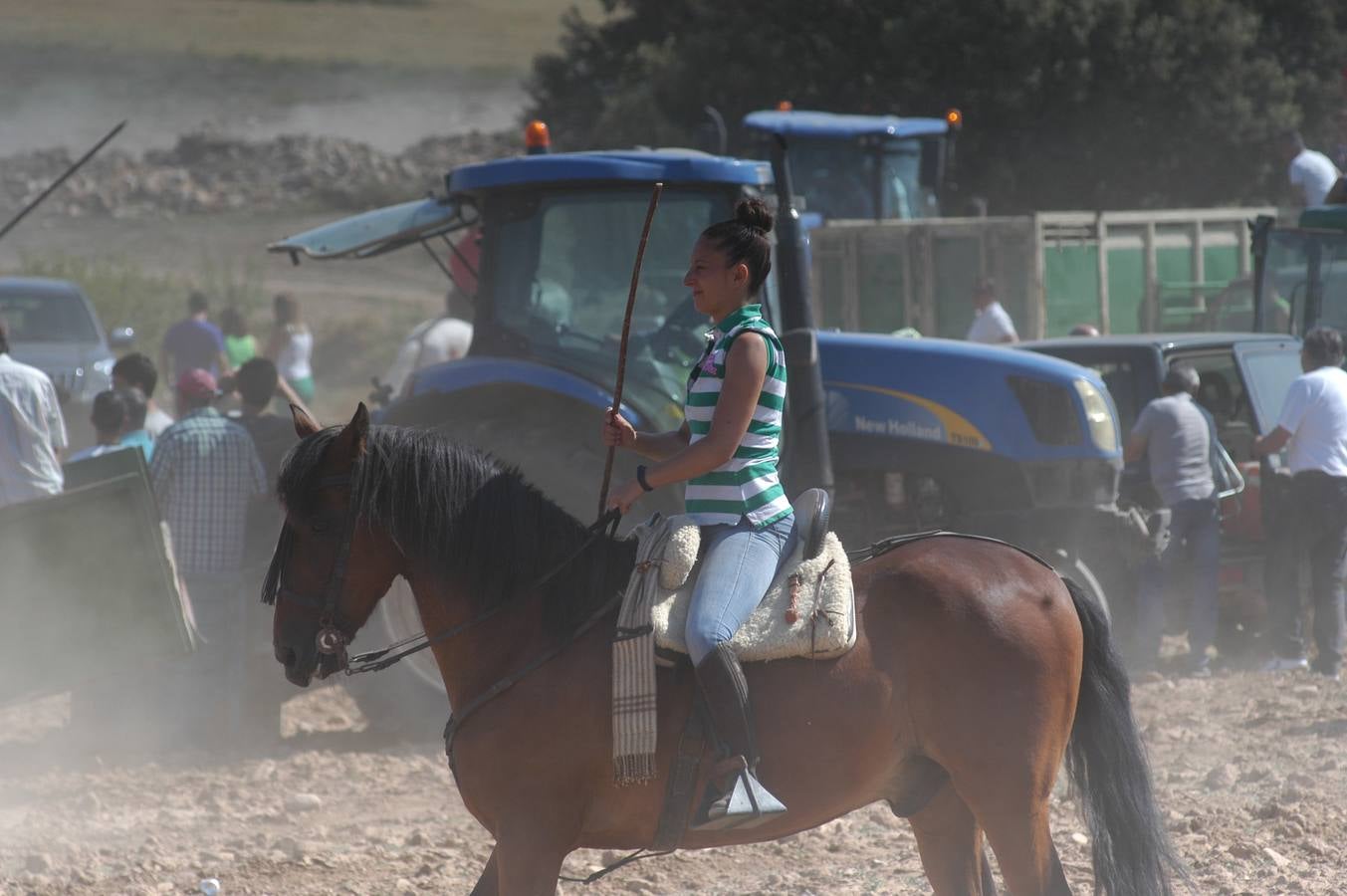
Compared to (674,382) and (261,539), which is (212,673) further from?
(674,382)

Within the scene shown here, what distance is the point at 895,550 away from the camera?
4.41 m

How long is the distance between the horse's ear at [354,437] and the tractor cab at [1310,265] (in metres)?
8.56

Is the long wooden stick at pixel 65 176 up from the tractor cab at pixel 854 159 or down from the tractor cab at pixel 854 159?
up

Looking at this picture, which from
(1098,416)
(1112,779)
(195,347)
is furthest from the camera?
(195,347)

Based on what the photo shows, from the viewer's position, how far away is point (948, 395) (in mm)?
7934

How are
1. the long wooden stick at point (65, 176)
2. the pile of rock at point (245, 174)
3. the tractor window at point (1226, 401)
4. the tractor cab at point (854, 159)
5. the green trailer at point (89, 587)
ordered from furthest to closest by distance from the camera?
the pile of rock at point (245, 174)
the tractor cab at point (854, 159)
the tractor window at point (1226, 401)
the long wooden stick at point (65, 176)
the green trailer at point (89, 587)

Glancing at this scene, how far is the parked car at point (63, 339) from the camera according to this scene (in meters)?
14.4

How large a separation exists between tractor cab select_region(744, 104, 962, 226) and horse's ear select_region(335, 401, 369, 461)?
1274 centimetres

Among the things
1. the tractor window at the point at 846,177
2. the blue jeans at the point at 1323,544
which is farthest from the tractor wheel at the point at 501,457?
the tractor window at the point at 846,177

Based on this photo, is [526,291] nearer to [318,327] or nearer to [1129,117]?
[1129,117]

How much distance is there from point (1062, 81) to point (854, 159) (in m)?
10.3

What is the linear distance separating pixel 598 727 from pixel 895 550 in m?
1.03

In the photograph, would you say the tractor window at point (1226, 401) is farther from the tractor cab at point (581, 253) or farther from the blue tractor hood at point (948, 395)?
the tractor cab at point (581, 253)

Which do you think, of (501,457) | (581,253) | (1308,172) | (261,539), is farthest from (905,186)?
(501,457)
